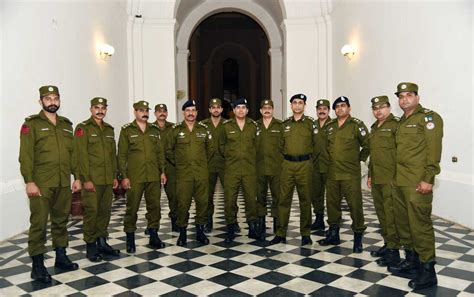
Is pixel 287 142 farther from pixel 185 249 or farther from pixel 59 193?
pixel 59 193

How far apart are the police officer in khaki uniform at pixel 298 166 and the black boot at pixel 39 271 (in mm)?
2572

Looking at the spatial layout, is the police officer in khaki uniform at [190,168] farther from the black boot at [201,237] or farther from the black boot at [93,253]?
the black boot at [93,253]

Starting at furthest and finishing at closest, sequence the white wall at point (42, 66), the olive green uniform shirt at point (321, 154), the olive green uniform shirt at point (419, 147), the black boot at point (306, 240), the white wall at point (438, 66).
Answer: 1. the olive green uniform shirt at point (321, 154)
2. the white wall at point (438, 66)
3. the white wall at point (42, 66)
4. the black boot at point (306, 240)
5. the olive green uniform shirt at point (419, 147)

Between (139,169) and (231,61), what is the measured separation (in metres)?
22.7

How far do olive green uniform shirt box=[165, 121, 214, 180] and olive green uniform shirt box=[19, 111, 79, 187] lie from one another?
4.68 ft

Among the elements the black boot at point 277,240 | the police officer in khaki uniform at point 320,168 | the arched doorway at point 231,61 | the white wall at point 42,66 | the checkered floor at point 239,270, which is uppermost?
the arched doorway at point 231,61

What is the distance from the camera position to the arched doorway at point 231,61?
2500cm

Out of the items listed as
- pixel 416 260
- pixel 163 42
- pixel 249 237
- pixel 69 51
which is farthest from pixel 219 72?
pixel 416 260

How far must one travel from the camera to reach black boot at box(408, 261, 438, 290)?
3.66 m

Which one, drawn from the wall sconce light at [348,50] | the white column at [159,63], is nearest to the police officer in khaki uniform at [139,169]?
the white column at [159,63]

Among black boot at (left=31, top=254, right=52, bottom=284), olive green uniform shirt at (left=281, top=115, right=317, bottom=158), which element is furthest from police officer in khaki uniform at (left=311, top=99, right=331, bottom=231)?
black boot at (left=31, top=254, right=52, bottom=284)

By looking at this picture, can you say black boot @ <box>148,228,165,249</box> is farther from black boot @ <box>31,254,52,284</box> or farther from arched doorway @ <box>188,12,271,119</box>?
arched doorway @ <box>188,12,271,119</box>

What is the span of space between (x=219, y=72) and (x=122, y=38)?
16.6m

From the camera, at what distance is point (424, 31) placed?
649cm
